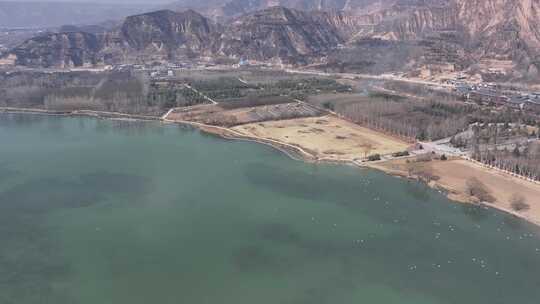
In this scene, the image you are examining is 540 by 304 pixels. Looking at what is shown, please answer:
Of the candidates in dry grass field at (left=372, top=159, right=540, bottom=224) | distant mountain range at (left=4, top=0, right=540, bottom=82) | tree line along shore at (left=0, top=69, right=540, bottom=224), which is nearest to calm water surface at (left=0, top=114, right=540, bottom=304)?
dry grass field at (left=372, top=159, right=540, bottom=224)

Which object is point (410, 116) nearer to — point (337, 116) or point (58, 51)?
point (337, 116)

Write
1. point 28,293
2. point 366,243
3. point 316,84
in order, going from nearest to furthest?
point 28,293, point 366,243, point 316,84

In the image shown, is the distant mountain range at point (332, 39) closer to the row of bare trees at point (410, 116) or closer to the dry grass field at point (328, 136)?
the row of bare trees at point (410, 116)

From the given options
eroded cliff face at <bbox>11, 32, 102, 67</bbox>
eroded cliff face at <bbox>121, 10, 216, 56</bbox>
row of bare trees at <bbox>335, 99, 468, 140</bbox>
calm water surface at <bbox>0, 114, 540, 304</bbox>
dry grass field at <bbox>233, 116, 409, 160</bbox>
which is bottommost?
calm water surface at <bbox>0, 114, 540, 304</bbox>

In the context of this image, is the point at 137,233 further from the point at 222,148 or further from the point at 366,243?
the point at 222,148

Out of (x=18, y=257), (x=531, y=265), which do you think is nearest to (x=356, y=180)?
(x=531, y=265)

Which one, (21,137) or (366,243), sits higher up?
(21,137)

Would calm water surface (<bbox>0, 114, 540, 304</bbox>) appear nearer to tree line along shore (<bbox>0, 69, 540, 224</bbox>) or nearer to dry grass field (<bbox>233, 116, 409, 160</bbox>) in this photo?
tree line along shore (<bbox>0, 69, 540, 224</bbox>)

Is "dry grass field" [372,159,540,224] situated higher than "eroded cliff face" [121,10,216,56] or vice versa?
A: "eroded cliff face" [121,10,216,56]
